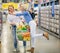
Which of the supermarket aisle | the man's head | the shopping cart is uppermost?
the man's head

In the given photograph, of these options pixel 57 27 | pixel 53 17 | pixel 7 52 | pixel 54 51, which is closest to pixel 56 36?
pixel 57 27

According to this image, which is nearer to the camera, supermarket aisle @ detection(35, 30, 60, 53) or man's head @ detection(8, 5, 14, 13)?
man's head @ detection(8, 5, 14, 13)

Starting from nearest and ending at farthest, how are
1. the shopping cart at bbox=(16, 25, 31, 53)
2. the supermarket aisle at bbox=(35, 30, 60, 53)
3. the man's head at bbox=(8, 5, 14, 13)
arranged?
the shopping cart at bbox=(16, 25, 31, 53) < the man's head at bbox=(8, 5, 14, 13) < the supermarket aisle at bbox=(35, 30, 60, 53)

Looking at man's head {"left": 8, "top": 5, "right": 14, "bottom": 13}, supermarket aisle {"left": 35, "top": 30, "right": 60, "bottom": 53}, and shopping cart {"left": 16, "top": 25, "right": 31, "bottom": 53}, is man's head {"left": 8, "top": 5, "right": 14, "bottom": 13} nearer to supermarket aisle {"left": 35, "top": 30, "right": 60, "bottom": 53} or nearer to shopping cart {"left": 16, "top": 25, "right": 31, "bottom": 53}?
shopping cart {"left": 16, "top": 25, "right": 31, "bottom": 53}

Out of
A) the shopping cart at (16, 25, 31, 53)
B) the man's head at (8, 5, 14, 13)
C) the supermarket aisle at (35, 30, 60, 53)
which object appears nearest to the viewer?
the shopping cart at (16, 25, 31, 53)

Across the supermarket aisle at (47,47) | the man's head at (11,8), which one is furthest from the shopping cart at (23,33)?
the supermarket aisle at (47,47)

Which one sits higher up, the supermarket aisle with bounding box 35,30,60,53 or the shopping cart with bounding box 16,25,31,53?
the shopping cart with bounding box 16,25,31,53

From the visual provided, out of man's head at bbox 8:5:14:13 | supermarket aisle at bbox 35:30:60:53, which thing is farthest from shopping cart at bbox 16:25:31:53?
supermarket aisle at bbox 35:30:60:53

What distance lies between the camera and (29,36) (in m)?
6.16

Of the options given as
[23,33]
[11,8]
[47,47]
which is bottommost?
[47,47]

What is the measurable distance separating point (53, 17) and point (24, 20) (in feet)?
17.8

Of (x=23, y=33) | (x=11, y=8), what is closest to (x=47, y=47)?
(x=23, y=33)

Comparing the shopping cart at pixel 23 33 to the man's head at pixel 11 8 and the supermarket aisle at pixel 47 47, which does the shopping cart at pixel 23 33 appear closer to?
the man's head at pixel 11 8

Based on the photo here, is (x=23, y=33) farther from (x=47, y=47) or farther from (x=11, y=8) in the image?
(x=47, y=47)
